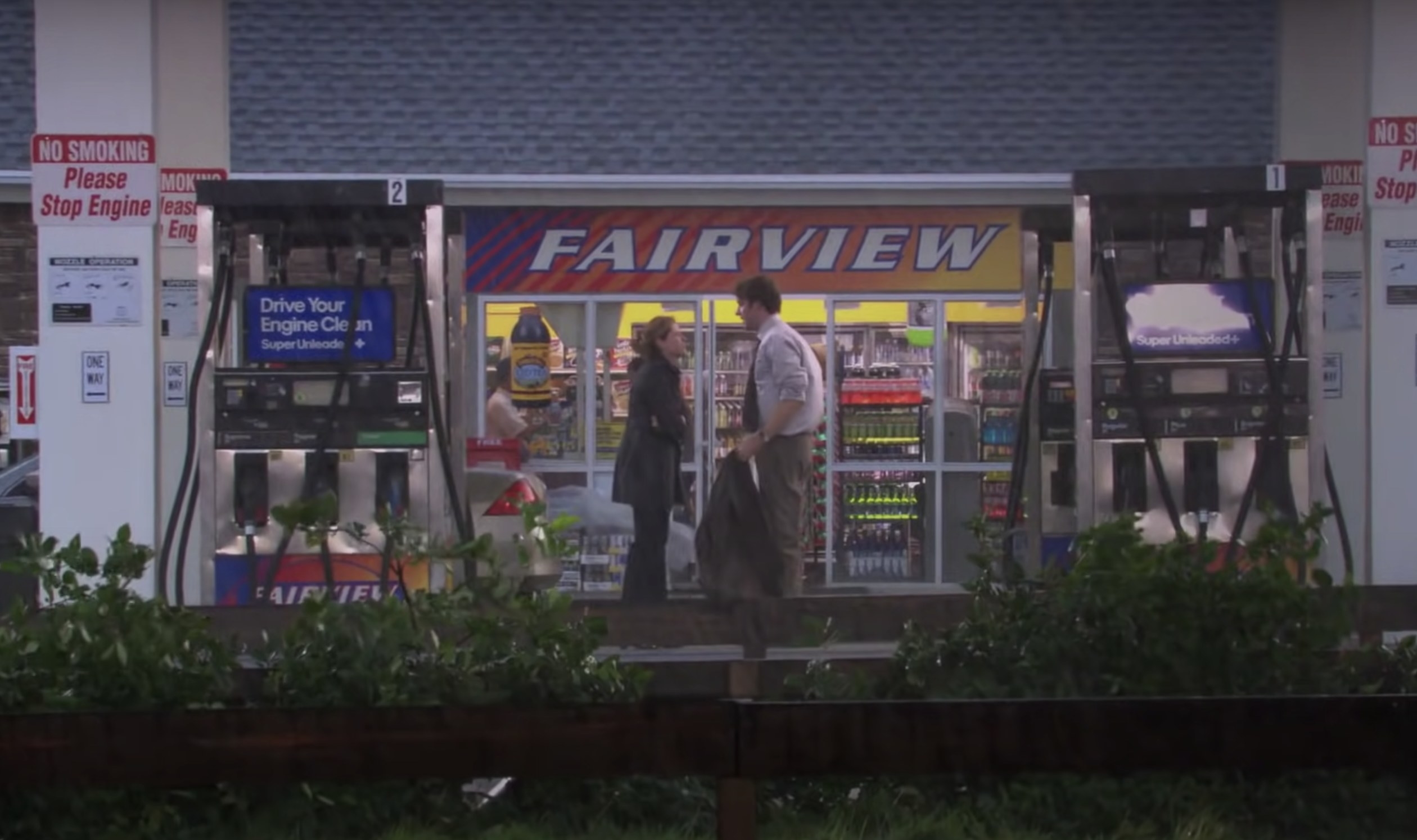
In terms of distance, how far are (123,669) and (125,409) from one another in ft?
22.0

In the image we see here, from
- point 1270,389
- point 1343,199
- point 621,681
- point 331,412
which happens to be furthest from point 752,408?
point 621,681

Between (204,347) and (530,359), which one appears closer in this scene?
(204,347)

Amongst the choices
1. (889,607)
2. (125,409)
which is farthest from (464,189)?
(889,607)

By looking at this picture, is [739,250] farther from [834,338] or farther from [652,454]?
[652,454]

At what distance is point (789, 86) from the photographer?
12.9 m

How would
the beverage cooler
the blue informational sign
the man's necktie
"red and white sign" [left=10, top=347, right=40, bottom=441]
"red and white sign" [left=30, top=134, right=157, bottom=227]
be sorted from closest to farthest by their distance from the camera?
the blue informational sign
the man's necktie
"red and white sign" [left=30, top=134, right=157, bottom=227]
"red and white sign" [left=10, top=347, right=40, bottom=441]
the beverage cooler

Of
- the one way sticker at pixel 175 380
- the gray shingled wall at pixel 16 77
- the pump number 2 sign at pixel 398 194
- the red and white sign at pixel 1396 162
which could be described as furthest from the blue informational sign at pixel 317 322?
the red and white sign at pixel 1396 162

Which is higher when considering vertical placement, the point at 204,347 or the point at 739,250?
the point at 739,250

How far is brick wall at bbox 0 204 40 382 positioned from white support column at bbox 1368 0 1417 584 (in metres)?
9.35

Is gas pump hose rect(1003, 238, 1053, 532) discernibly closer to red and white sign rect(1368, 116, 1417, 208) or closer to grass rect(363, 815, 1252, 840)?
red and white sign rect(1368, 116, 1417, 208)

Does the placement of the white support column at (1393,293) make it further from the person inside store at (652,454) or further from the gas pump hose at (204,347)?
the gas pump hose at (204,347)

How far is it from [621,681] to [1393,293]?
7604mm

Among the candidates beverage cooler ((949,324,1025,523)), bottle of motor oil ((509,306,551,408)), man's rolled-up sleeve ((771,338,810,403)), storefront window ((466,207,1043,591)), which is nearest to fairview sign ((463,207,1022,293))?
storefront window ((466,207,1043,591))

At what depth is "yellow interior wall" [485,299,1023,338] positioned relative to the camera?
44.5ft
